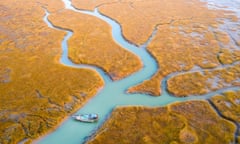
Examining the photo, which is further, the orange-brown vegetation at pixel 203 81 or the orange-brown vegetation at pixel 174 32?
the orange-brown vegetation at pixel 174 32

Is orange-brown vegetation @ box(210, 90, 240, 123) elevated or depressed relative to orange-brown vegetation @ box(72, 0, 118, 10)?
elevated

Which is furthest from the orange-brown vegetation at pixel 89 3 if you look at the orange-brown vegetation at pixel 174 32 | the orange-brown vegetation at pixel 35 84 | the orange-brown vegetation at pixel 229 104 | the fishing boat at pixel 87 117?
the orange-brown vegetation at pixel 229 104

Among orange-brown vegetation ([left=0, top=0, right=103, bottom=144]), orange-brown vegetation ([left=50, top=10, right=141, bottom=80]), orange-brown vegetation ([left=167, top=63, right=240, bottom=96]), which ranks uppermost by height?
orange-brown vegetation ([left=167, top=63, right=240, bottom=96])

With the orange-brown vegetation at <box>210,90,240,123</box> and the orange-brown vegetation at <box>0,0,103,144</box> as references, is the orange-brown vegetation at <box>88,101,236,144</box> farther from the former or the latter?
the orange-brown vegetation at <box>0,0,103,144</box>

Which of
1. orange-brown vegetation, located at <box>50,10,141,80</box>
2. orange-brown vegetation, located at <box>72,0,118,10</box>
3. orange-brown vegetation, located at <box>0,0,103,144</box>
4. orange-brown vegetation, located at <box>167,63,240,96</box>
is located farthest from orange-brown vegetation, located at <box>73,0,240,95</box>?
orange-brown vegetation, located at <box>0,0,103,144</box>

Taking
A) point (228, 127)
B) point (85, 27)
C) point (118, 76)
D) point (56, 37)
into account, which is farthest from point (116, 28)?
point (228, 127)

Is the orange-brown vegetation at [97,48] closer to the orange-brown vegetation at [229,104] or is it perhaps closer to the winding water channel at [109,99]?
the winding water channel at [109,99]

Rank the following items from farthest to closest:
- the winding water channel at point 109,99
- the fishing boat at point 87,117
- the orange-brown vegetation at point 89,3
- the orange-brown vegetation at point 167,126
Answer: the orange-brown vegetation at point 89,3
the fishing boat at point 87,117
the winding water channel at point 109,99
the orange-brown vegetation at point 167,126
